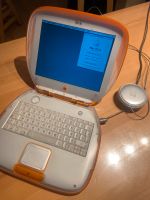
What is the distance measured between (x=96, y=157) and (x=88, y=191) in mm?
83

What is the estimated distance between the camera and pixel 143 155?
0.68 meters

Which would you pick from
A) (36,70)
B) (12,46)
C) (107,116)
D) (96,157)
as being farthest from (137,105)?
(12,46)

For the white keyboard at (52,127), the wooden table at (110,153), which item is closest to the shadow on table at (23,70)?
the wooden table at (110,153)

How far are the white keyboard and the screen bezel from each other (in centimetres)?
8

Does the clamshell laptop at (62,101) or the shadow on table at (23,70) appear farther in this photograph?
the shadow on table at (23,70)

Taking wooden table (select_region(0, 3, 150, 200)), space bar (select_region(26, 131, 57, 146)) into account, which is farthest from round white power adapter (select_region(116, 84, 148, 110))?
space bar (select_region(26, 131, 57, 146))

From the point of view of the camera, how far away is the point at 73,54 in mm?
695

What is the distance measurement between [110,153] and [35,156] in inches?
7.4

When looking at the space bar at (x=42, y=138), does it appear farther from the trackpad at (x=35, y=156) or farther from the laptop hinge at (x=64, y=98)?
the laptop hinge at (x=64, y=98)

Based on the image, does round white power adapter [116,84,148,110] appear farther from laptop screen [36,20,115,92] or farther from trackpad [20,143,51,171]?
trackpad [20,143,51,171]

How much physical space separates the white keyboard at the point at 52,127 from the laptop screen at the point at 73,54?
10cm

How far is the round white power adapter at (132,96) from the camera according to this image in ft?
2.45

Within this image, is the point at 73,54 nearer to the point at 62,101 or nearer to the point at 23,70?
the point at 62,101

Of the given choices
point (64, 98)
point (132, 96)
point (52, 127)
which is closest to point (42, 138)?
point (52, 127)
